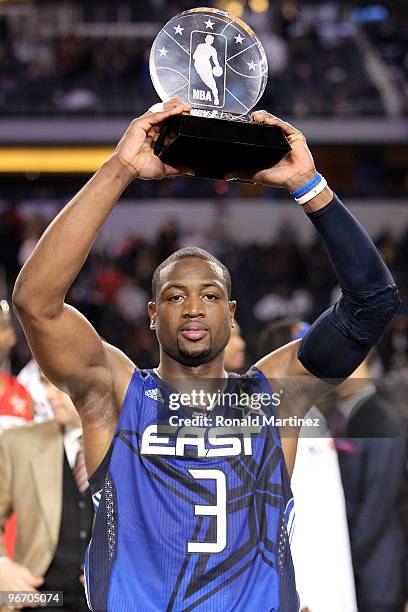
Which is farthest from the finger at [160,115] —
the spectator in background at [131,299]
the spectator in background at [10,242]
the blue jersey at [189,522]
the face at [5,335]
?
the spectator in background at [10,242]

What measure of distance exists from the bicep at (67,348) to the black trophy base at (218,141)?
1.43 ft

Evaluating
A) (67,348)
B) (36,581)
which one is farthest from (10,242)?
(67,348)

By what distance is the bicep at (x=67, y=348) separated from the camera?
2.20m

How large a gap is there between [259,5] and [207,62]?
16711mm

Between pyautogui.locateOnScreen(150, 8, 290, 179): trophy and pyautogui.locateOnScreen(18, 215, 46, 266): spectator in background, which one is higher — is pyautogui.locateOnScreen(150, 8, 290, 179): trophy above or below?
below

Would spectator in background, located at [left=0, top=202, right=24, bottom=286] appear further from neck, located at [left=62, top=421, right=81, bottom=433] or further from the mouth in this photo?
the mouth

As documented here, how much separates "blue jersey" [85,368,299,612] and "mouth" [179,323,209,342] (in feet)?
0.66

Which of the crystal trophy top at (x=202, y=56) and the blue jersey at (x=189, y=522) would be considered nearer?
the blue jersey at (x=189, y=522)

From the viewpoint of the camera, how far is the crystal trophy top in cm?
247

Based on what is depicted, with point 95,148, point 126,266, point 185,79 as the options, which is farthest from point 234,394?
point 95,148

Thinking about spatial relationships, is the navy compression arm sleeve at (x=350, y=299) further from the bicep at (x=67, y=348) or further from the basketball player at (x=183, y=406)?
the bicep at (x=67, y=348)

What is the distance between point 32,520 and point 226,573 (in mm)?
1677

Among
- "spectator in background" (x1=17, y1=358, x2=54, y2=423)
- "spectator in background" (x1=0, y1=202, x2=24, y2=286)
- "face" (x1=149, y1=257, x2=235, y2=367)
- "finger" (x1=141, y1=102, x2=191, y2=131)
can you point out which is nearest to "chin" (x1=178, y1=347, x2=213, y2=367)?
"face" (x1=149, y1=257, x2=235, y2=367)

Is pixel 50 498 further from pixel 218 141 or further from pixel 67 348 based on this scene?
pixel 218 141
